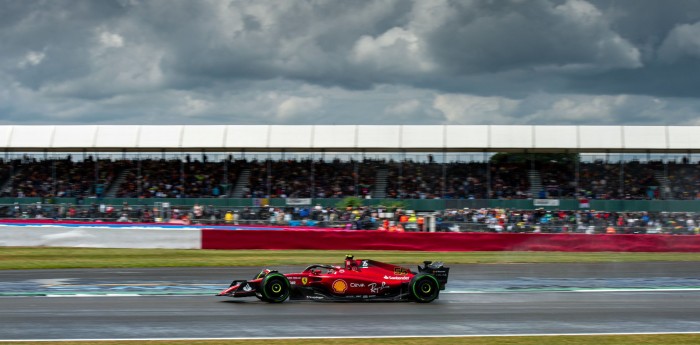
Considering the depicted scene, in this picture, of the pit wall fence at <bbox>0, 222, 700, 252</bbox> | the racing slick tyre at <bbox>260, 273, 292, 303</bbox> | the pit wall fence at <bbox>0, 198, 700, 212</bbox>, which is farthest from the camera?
the pit wall fence at <bbox>0, 198, 700, 212</bbox>

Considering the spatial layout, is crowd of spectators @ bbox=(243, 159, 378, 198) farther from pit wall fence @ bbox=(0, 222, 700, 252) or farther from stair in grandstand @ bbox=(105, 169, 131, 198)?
pit wall fence @ bbox=(0, 222, 700, 252)

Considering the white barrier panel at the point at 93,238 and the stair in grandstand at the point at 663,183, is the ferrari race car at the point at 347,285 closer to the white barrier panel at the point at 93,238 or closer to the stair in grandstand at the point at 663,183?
the white barrier panel at the point at 93,238

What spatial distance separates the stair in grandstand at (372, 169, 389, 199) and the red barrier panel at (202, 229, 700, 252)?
1327cm

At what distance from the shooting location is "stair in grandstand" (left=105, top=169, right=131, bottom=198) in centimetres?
4578

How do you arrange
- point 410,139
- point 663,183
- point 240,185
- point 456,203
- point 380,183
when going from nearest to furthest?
point 456,203
point 663,183
point 380,183
point 410,139
point 240,185

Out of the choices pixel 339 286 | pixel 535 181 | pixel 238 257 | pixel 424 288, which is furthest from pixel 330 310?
pixel 535 181

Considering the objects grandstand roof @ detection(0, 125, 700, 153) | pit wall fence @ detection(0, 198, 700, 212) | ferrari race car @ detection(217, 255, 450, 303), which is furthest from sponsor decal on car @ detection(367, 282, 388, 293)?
grandstand roof @ detection(0, 125, 700, 153)

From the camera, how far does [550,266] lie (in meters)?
24.9

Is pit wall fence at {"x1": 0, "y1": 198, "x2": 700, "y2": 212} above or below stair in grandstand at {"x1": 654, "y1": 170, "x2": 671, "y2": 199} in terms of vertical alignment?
below

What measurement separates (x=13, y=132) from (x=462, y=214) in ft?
94.5

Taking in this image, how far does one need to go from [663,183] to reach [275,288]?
34.4 meters

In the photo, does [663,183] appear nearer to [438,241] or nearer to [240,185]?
[438,241]

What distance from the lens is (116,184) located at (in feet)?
153

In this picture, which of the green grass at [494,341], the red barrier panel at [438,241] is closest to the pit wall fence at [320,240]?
the red barrier panel at [438,241]
